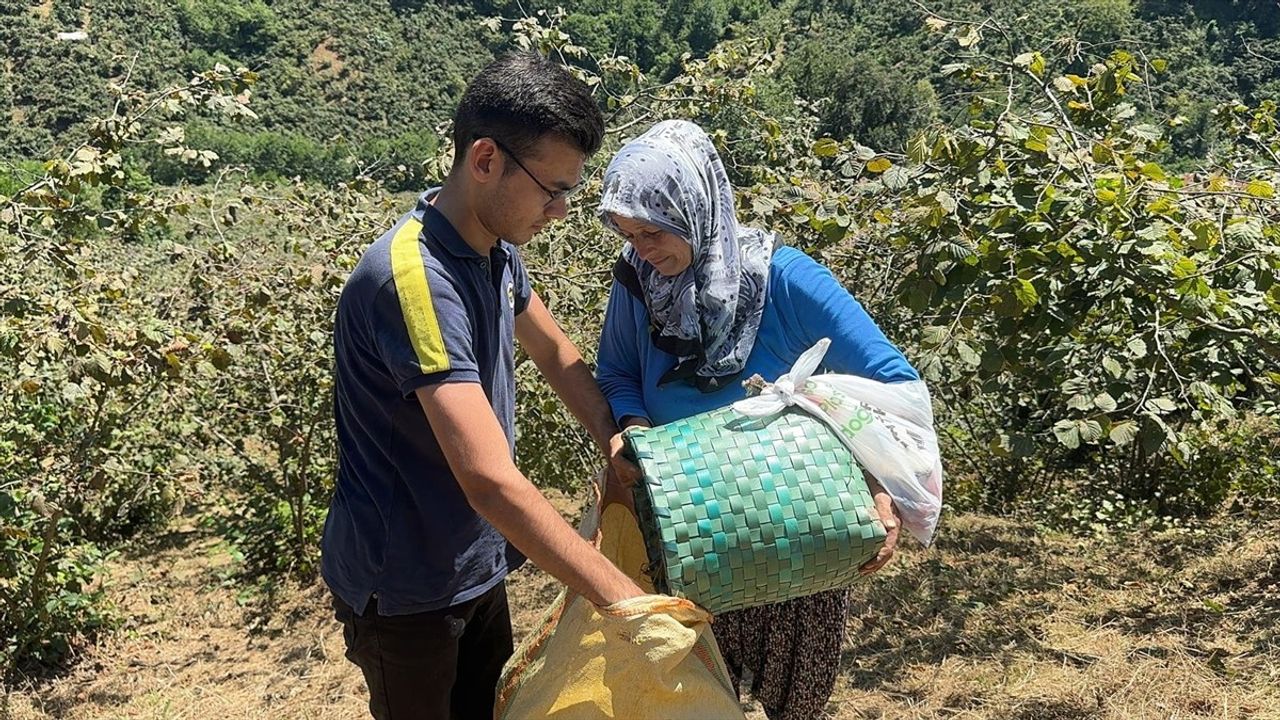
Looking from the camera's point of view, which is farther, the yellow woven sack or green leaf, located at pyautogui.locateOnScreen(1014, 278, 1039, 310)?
green leaf, located at pyautogui.locateOnScreen(1014, 278, 1039, 310)

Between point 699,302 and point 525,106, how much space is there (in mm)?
436

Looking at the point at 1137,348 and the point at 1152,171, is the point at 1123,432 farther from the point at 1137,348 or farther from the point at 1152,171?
the point at 1152,171

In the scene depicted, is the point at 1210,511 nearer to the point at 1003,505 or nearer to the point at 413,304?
the point at 1003,505

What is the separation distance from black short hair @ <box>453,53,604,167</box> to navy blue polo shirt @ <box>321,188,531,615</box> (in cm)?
15

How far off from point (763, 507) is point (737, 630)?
0.63 meters

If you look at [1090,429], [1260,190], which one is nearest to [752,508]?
[1090,429]

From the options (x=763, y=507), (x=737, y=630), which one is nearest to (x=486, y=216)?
(x=763, y=507)

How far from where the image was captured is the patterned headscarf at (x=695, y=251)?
140 centimetres

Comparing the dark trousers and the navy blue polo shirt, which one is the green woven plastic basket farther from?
the dark trousers

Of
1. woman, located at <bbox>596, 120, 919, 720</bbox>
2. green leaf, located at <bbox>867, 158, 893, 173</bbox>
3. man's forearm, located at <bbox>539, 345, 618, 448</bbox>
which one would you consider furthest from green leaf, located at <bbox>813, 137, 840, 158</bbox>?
man's forearm, located at <bbox>539, 345, 618, 448</bbox>

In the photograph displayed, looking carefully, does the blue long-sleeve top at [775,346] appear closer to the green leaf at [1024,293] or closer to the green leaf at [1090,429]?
the green leaf at [1024,293]

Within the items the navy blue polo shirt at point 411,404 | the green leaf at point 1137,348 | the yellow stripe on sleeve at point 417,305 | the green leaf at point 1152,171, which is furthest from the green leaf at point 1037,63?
the yellow stripe on sleeve at point 417,305

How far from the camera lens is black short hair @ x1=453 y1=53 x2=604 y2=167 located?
120 cm

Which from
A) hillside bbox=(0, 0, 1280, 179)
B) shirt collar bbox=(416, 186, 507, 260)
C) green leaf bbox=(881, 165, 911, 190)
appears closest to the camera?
shirt collar bbox=(416, 186, 507, 260)
